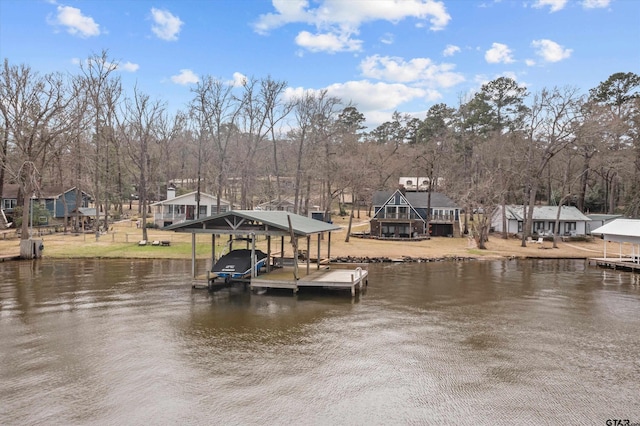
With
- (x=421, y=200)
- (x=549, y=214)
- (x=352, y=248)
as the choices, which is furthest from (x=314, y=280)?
(x=549, y=214)

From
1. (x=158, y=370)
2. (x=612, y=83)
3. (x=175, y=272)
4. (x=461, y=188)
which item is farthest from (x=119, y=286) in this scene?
(x=612, y=83)

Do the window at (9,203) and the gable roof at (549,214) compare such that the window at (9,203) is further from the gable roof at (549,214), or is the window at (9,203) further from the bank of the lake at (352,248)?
the gable roof at (549,214)

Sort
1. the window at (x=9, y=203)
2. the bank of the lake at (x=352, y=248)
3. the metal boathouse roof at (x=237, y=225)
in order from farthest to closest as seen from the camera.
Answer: the window at (x=9, y=203), the bank of the lake at (x=352, y=248), the metal boathouse roof at (x=237, y=225)

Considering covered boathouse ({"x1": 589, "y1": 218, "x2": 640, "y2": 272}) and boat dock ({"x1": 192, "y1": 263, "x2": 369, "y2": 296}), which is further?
covered boathouse ({"x1": 589, "y1": 218, "x2": 640, "y2": 272})

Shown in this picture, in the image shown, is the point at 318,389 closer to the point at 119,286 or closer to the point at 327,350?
the point at 327,350

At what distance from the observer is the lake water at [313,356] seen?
970cm

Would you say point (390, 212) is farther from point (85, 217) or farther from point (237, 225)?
point (85, 217)

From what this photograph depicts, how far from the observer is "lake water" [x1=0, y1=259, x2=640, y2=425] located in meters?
9.70

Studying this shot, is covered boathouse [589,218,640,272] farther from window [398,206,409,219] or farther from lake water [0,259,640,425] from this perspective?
window [398,206,409,219]

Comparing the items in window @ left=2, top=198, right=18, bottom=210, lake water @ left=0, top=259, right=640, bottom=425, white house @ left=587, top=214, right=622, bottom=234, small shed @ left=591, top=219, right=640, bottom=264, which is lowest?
lake water @ left=0, top=259, right=640, bottom=425

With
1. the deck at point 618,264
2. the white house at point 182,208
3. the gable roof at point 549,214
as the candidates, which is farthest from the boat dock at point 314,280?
the gable roof at point 549,214

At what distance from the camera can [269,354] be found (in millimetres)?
13141

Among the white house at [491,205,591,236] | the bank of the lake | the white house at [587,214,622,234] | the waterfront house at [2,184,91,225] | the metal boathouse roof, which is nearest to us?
the metal boathouse roof

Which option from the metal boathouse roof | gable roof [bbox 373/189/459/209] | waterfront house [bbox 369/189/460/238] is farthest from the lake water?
gable roof [bbox 373/189/459/209]
